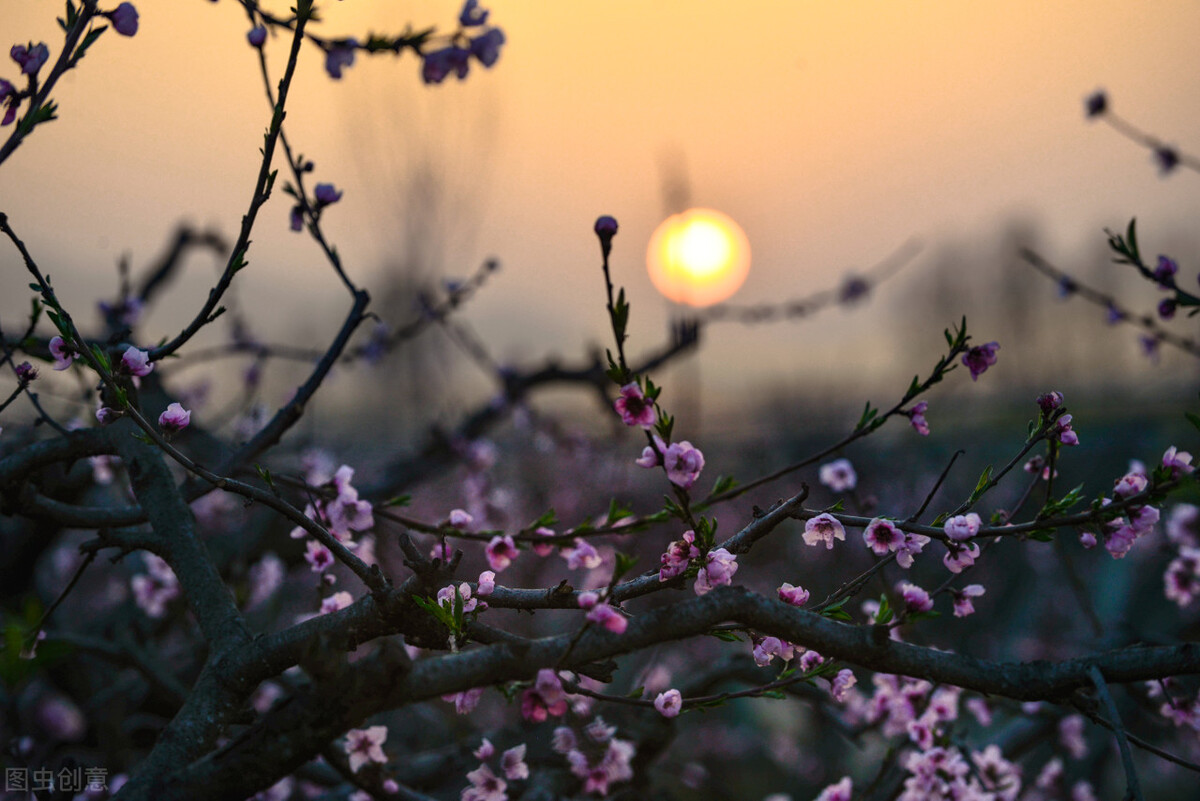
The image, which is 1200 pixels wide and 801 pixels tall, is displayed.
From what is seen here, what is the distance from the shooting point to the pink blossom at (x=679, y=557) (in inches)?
67.7

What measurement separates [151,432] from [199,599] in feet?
2.32

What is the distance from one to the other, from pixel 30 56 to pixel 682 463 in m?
1.88

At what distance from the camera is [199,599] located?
2.12 meters

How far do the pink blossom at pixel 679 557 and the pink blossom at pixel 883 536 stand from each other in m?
0.38

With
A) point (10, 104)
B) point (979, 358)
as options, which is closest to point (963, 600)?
point (979, 358)

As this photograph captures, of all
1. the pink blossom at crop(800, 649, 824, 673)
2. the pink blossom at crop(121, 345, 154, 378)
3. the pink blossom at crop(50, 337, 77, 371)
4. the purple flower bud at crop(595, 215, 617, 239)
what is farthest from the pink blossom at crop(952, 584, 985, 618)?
the pink blossom at crop(50, 337, 77, 371)

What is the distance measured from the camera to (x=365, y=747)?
2.20 metres

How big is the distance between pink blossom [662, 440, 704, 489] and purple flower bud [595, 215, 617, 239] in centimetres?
44

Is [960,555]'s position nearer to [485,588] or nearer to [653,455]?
[653,455]

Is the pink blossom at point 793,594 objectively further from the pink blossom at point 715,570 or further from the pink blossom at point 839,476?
the pink blossom at point 839,476

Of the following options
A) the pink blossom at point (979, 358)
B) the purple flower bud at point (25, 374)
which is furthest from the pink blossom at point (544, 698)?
the purple flower bud at point (25, 374)

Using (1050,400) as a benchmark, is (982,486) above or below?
below

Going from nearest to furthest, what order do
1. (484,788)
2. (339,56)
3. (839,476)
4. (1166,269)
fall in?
(339,56), (484,788), (1166,269), (839,476)

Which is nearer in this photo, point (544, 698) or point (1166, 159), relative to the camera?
point (544, 698)
